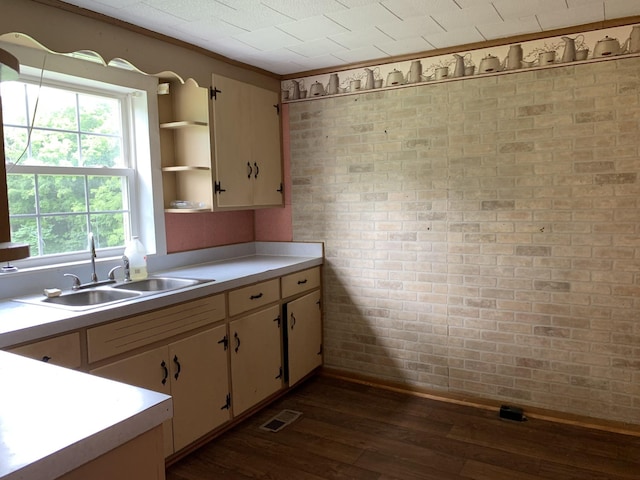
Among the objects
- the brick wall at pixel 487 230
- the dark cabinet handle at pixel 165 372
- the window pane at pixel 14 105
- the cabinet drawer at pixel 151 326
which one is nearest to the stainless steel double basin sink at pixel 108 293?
the cabinet drawer at pixel 151 326

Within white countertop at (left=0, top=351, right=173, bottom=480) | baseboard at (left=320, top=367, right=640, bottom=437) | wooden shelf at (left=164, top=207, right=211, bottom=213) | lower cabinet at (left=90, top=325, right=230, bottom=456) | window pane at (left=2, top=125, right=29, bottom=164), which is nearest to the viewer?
white countertop at (left=0, top=351, right=173, bottom=480)

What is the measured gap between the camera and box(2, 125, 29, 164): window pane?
261 cm

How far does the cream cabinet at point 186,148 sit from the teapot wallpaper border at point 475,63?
877 mm

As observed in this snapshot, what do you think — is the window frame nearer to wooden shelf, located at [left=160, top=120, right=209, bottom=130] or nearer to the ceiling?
wooden shelf, located at [left=160, top=120, right=209, bottom=130]

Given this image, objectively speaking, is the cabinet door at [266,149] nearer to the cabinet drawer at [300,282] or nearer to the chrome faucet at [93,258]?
the cabinet drawer at [300,282]

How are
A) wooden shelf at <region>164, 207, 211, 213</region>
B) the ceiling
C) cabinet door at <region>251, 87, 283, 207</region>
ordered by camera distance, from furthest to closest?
cabinet door at <region>251, 87, 283, 207</region> → wooden shelf at <region>164, 207, 211, 213</region> → the ceiling

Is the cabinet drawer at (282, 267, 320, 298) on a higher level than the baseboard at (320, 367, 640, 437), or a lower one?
higher

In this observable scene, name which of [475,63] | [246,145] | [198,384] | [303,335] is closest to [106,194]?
[246,145]

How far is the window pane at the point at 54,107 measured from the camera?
8.85ft

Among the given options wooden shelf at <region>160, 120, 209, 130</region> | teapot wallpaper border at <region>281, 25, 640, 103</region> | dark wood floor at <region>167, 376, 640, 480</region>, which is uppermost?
teapot wallpaper border at <region>281, 25, 640, 103</region>

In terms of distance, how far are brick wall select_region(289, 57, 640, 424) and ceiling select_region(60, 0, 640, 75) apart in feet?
1.05

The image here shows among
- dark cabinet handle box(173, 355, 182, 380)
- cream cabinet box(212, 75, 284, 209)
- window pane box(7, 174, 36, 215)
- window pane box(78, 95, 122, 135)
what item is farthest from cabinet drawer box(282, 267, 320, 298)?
window pane box(7, 174, 36, 215)

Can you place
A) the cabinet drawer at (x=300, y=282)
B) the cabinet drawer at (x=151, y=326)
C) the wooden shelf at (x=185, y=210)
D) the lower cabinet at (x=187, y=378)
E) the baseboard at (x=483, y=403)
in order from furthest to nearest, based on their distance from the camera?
the cabinet drawer at (x=300, y=282) → the wooden shelf at (x=185, y=210) → the baseboard at (x=483, y=403) → the lower cabinet at (x=187, y=378) → the cabinet drawer at (x=151, y=326)

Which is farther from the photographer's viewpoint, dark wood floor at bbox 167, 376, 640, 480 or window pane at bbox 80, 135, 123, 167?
window pane at bbox 80, 135, 123, 167
